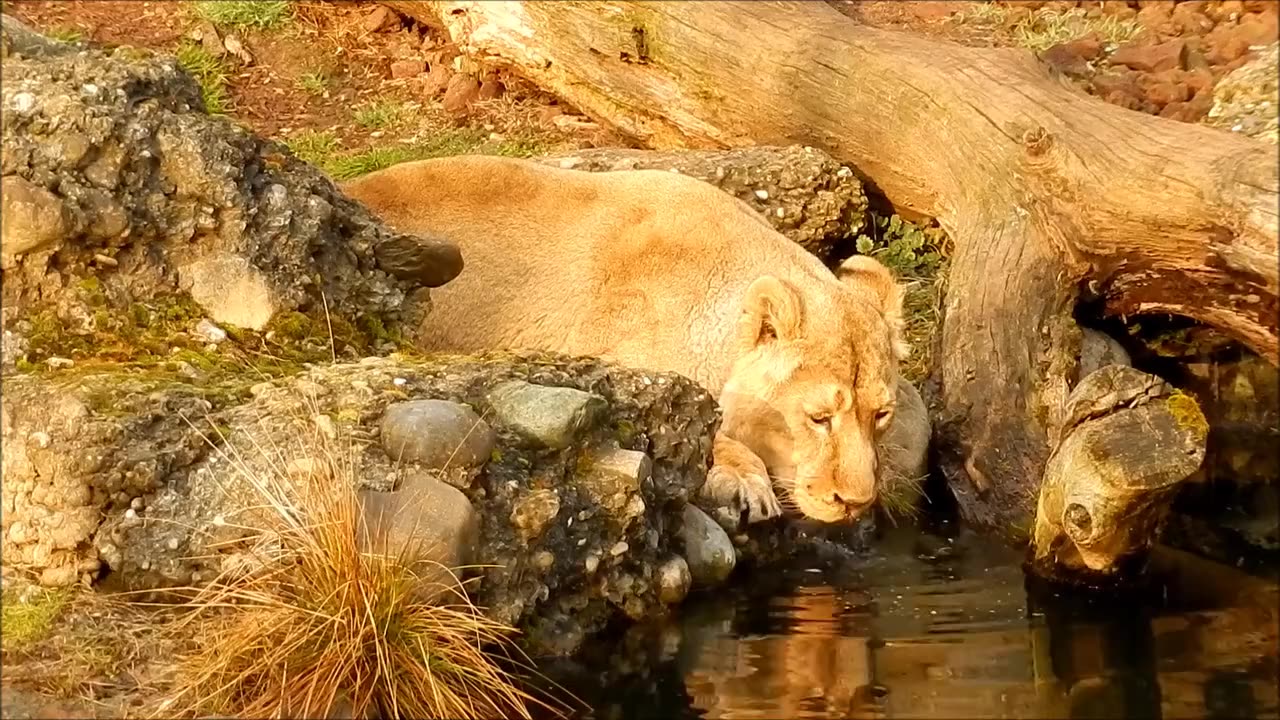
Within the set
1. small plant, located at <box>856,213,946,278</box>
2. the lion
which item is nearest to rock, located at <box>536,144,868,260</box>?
small plant, located at <box>856,213,946,278</box>

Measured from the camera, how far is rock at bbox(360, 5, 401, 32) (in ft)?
39.3

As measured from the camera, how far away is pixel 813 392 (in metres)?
6.47

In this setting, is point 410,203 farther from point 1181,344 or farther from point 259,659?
point 1181,344

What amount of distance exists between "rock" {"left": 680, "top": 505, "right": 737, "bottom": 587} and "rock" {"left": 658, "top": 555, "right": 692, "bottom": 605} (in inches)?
7.3

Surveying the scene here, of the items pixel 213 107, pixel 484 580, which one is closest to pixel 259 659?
pixel 484 580

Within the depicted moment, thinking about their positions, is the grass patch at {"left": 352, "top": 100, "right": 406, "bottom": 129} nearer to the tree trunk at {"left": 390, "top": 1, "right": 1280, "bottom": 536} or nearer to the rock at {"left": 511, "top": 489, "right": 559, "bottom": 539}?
the tree trunk at {"left": 390, "top": 1, "right": 1280, "bottom": 536}

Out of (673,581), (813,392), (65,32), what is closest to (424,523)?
(673,581)

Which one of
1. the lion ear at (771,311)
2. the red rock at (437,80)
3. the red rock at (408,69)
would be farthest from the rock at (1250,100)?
the red rock at (408,69)

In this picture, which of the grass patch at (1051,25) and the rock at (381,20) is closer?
the grass patch at (1051,25)

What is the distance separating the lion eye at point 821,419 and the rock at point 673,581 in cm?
97

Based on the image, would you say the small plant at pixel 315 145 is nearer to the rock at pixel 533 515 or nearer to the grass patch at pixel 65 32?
the grass patch at pixel 65 32

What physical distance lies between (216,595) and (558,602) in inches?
48.8

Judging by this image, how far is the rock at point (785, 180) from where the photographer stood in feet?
28.4

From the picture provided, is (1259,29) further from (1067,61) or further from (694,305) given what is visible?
(694,305)
